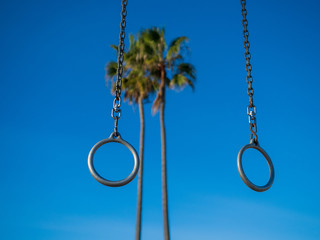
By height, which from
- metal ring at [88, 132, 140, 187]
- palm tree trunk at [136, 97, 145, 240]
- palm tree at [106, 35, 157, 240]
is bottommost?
metal ring at [88, 132, 140, 187]

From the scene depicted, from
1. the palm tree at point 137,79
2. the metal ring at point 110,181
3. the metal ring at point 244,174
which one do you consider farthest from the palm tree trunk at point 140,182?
the metal ring at point 110,181

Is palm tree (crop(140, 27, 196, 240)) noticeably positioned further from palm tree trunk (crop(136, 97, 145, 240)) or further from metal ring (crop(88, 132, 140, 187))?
metal ring (crop(88, 132, 140, 187))

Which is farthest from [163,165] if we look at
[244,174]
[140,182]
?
[244,174]

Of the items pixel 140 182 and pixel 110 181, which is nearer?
pixel 110 181

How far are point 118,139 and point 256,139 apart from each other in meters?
1.44

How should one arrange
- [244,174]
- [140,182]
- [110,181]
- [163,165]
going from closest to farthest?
[110,181]
[244,174]
[163,165]
[140,182]

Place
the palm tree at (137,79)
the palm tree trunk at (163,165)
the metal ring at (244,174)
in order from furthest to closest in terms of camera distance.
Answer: the palm tree at (137,79) → the palm tree trunk at (163,165) → the metal ring at (244,174)

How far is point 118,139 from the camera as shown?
3.72m

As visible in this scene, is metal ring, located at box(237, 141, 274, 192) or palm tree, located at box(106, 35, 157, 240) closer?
metal ring, located at box(237, 141, 274, 192)

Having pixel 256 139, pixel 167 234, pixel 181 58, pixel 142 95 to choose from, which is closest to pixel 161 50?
pixel 181 58

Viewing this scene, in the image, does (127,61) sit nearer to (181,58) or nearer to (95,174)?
(181,58)

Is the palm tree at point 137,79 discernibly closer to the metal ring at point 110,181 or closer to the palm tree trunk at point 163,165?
the palm tree trunk at point 163,165

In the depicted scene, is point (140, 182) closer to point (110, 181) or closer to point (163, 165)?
point (163, 165)

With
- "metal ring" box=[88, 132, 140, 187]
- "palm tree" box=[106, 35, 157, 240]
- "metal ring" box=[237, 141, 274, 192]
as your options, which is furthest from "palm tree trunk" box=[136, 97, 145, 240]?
"metal ring" box=[88, 132, 140, 187]
